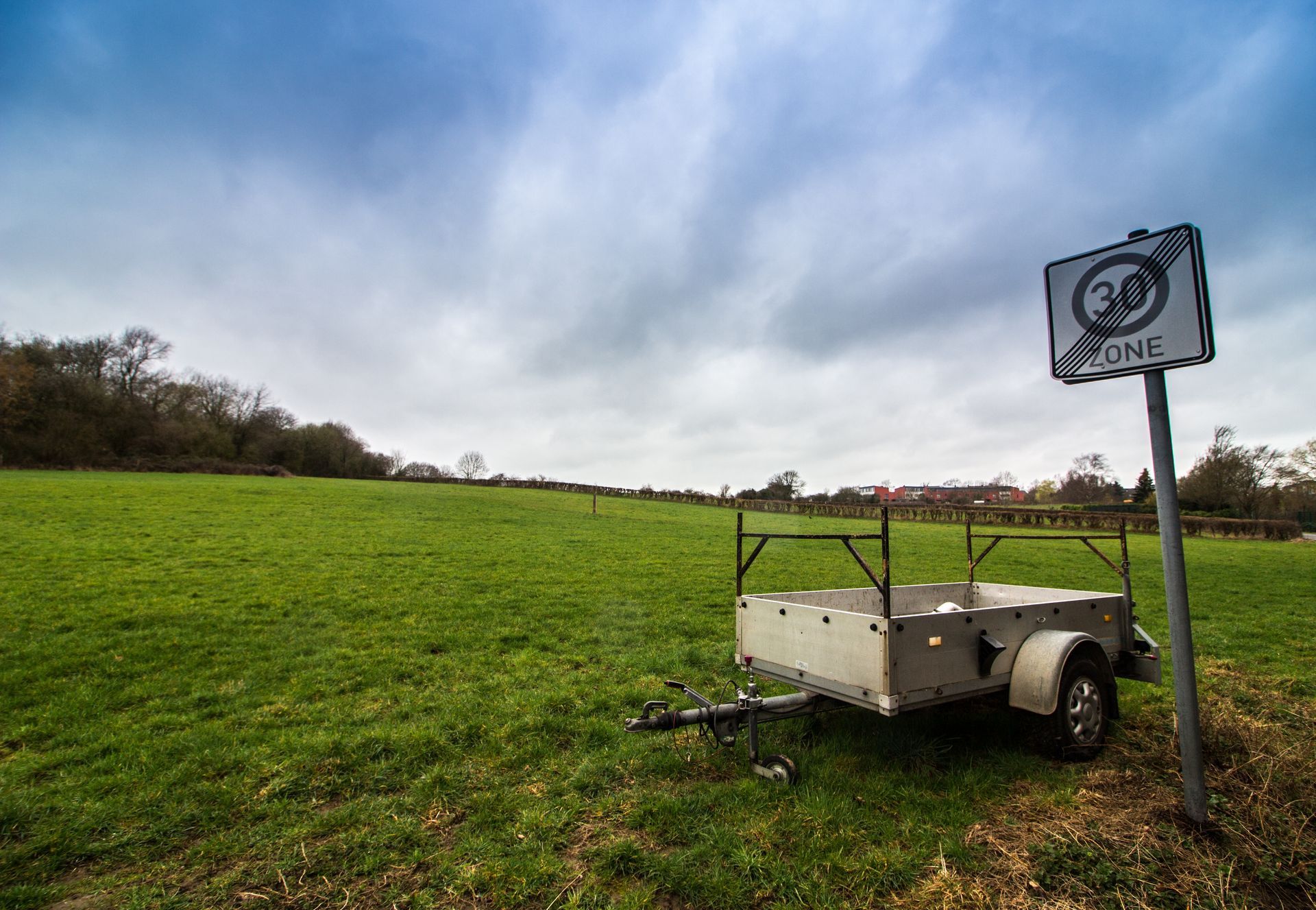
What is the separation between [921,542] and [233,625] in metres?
27.5

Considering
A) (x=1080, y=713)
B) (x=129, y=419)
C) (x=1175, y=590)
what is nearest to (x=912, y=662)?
(x=1175, y=590)

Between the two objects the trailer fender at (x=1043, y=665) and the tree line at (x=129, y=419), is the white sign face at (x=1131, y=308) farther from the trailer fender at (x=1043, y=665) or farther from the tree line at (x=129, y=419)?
the tree line at (x=129, y=419)

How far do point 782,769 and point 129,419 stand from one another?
229 feet

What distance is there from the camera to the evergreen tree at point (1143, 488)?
65.1 meters

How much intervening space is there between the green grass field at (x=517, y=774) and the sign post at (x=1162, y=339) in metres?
0.90

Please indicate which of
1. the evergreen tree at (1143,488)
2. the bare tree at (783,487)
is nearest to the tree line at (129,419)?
the bare tree at (783,487)

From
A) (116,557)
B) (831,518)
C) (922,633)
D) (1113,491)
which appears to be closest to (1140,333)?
(922,633)

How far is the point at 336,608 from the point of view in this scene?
1048cm

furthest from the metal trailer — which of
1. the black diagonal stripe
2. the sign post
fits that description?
the black diagonal stripe

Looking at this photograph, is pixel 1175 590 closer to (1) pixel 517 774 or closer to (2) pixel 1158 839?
→ (2) pixel 1158 839

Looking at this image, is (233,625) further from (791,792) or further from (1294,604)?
(1294,604)

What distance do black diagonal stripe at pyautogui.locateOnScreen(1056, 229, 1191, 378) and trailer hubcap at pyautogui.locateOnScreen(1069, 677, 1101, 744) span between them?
8.82 ft

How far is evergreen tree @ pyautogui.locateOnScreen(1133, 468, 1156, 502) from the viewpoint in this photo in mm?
65062

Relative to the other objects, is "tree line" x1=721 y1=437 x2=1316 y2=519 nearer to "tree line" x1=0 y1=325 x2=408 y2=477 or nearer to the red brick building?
the red brick building
